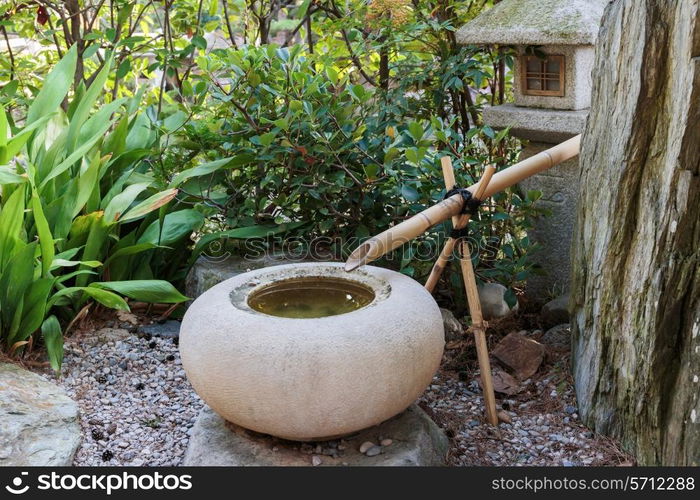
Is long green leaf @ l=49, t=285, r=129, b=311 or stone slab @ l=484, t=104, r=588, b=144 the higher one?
stone slab @ l=484, t=104, r=588, b=144

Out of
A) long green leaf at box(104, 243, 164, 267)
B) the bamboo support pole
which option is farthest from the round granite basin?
long green leaf at box(104, 243, 164, 267)

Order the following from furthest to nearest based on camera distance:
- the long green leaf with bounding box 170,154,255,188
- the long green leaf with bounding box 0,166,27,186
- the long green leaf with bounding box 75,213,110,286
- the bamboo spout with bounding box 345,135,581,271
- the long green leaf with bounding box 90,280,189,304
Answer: the long green leaf with bounding box 170,154,255,188, the long green leaf with bounding box 75,213,110,286, the long green leaf with bounding box 90,280,189,304, the long green leaf with bounding box 0,166,27,186, the bamboo spout with bounding box 345,135,581,271

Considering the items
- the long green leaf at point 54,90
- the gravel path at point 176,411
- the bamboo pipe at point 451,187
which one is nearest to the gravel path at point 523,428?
the gravel path at point 176,411

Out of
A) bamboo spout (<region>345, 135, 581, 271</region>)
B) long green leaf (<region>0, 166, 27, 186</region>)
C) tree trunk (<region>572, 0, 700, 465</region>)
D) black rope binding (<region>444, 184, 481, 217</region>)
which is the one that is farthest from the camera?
long green leaf (<region>0, 166, 27, 186</region>)

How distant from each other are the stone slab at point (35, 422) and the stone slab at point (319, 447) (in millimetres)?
381

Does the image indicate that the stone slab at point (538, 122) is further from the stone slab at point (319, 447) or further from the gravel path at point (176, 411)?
the stone slab at point (319, 447)

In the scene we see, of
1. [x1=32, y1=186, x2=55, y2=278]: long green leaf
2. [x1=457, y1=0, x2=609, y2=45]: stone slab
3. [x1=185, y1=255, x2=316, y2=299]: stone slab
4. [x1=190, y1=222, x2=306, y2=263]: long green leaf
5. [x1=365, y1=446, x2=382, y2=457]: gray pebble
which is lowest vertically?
[x1=365, y1=446, x2=382, y2=457]: gray pebble

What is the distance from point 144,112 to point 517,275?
1.87 m

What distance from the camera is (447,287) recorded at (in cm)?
343

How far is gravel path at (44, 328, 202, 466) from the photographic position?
8.28 feet

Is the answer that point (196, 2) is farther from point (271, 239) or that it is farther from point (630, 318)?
point (630, 318)

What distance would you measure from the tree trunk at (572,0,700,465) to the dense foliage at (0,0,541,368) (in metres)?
0.63

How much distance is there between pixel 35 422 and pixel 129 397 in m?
0.44

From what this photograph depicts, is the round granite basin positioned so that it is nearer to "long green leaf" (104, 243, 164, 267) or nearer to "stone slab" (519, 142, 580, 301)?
"long green leaf" (104, 243, 164, 267)
